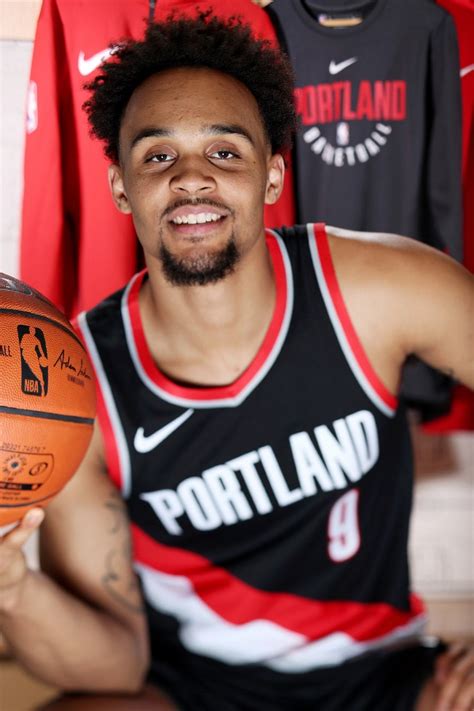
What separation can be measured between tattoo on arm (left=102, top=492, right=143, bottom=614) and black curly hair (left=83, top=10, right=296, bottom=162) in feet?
1.37

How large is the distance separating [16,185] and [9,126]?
2.7 inches

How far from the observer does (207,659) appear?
1.02 metres

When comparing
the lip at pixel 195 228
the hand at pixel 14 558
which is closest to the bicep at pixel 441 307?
the lip at pixel 195 228

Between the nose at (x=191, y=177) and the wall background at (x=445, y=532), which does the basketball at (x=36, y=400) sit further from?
the wall background at (x=445, y=532)

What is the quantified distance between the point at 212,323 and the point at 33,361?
0.25m

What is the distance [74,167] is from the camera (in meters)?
0.83

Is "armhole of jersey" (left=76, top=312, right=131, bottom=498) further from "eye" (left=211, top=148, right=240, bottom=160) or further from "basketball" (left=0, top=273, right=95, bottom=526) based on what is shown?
"eye" (left=211, top=148, right=240, bottom=160)

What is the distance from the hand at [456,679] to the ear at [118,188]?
0.69 m

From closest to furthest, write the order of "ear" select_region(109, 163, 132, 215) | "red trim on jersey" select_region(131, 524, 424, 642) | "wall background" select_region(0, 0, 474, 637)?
"ear" select_region(109, 163, 132, 215) < "red trim on jersey" select_region(131, 524, 424, 642) < "wall background" select_region(0, 0, 474, 637)

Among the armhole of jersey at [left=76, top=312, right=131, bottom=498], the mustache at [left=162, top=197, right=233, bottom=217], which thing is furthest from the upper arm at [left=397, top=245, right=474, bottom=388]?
the armhole of jersey at [left=76, top=312, right=131, bottom=498]

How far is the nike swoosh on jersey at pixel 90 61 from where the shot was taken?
0.78m

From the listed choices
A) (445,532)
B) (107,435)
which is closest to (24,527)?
(107,435)

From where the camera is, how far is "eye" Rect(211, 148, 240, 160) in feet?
2.38

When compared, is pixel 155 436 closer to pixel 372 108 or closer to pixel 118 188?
pixel 118 188
